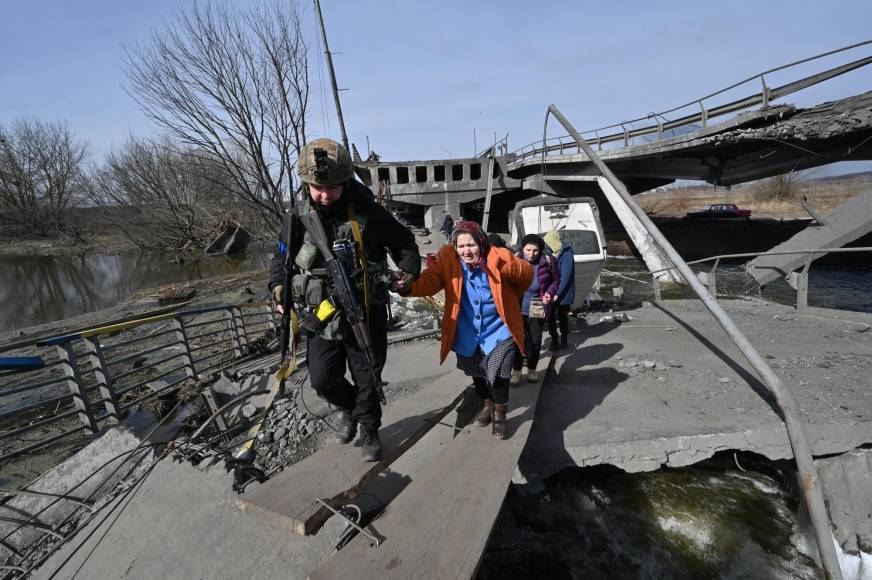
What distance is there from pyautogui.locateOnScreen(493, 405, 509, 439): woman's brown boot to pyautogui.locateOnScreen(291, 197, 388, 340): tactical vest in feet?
4.23

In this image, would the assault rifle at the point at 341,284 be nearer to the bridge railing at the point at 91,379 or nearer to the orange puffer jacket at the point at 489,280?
the orange puffer jacket at the point at 489,280

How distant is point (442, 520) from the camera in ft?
6.73

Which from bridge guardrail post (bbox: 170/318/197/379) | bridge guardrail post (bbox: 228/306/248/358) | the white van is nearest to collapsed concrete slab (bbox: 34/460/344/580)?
bridge guardrail post (bbox: 170/318/197/379)

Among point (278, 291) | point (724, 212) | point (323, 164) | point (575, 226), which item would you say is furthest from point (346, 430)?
point (724, 212)

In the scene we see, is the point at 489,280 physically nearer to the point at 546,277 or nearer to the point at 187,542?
the point at 546,277

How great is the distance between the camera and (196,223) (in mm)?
28797

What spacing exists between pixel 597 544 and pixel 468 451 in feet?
4.21

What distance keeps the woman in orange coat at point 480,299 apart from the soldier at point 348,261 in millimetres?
307

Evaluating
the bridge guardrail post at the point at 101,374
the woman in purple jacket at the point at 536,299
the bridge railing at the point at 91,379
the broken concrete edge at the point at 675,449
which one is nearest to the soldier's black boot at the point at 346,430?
the broken concrete edge at the point at 675,449

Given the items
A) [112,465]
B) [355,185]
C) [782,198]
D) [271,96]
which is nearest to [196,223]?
[271,96]

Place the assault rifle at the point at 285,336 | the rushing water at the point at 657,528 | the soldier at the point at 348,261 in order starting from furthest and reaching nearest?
1. the rushing water at the point at 657,528
2. the assault rifle at the point at 285,336
3. the soldier at the point at 348,261

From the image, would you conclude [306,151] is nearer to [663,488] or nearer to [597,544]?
[597,544]

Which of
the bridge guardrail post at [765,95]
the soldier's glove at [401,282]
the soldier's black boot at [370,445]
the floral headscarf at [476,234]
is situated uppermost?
the bridge guardrail post at [765,95]

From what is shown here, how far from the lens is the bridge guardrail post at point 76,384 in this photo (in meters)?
4.17
